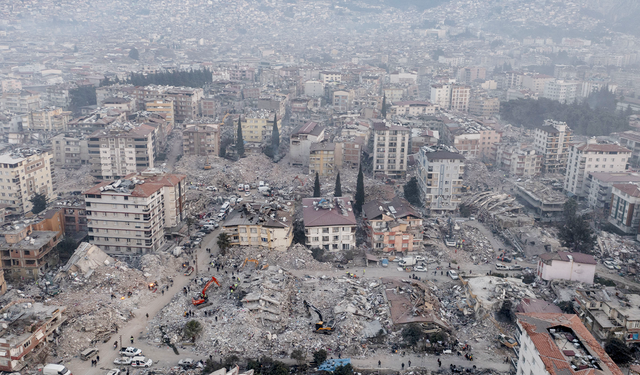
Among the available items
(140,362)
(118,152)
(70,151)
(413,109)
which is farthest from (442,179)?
(70,151)

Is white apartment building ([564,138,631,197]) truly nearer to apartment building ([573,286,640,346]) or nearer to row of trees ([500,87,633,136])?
apartment building ([573,286,640,346])

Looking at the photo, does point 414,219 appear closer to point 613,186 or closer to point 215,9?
point 613,186

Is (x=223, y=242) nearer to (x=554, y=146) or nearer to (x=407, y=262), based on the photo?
(x=407, y=262)

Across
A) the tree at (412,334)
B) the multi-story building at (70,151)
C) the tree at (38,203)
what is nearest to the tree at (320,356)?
the tree at (412,334)

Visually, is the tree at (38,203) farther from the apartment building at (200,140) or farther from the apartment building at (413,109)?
the apartment building at (413,109)

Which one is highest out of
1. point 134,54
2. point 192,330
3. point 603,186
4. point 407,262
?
point 134,54
